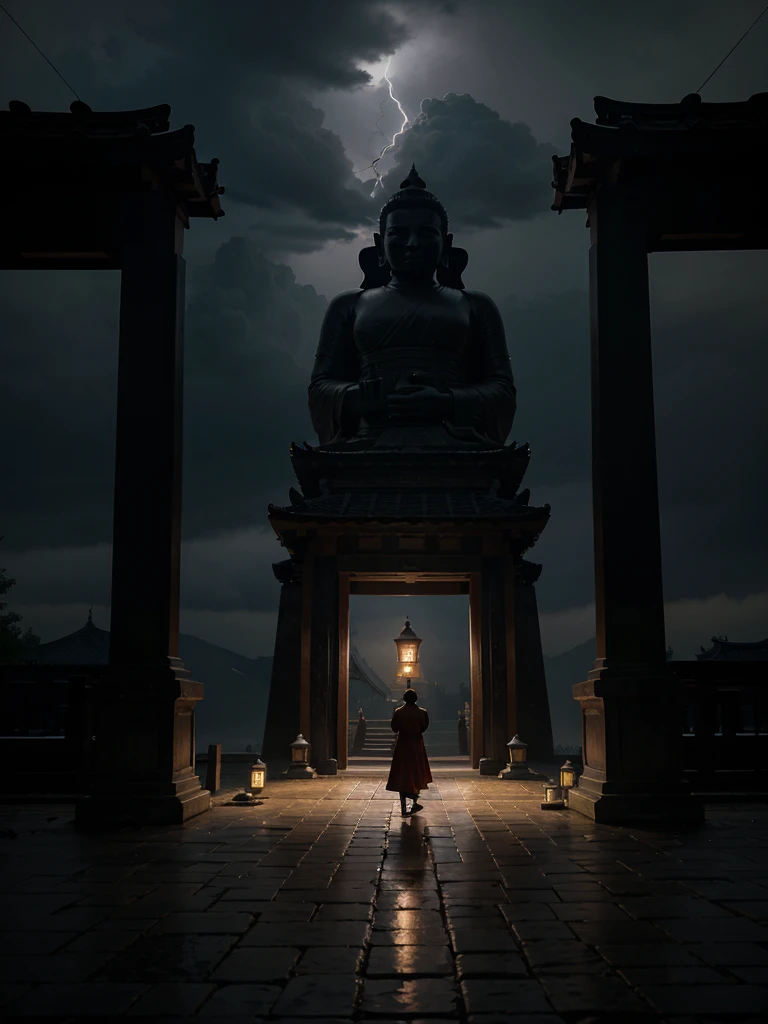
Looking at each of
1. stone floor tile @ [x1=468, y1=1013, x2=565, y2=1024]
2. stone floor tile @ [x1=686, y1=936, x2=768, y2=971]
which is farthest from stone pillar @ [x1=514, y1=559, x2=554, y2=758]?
stone floor tile @ [x1=468, y1=1013, x2=565, y2=1024]

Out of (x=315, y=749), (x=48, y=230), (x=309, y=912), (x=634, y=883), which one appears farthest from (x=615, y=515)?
(x=315, y=749)

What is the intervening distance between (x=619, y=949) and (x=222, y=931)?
5.27 ft

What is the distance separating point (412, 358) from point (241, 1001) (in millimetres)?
14068

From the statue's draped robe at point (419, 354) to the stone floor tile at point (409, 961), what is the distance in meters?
12.5

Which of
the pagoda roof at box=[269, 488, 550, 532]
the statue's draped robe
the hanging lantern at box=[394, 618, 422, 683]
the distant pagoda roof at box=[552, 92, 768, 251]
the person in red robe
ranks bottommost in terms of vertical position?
the person in red robe

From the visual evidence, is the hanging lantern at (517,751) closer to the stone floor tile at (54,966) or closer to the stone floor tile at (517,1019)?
the stone floor tile at (54,966)

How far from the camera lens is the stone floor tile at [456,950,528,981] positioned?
3391 millimetres

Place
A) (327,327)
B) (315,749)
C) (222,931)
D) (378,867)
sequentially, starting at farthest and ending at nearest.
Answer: (327,327), (315,749), (378,867), (222,931)

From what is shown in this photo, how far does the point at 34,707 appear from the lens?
9.46m

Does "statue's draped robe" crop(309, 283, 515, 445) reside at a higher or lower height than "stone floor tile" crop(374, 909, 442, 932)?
higher

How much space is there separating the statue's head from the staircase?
9374 millimetres

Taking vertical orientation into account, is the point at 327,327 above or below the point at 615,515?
above

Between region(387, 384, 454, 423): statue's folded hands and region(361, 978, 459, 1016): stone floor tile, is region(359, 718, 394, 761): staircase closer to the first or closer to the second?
region(387, 384, 454, 423): statue's folded hands

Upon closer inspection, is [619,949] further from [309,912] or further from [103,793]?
[103,793]
